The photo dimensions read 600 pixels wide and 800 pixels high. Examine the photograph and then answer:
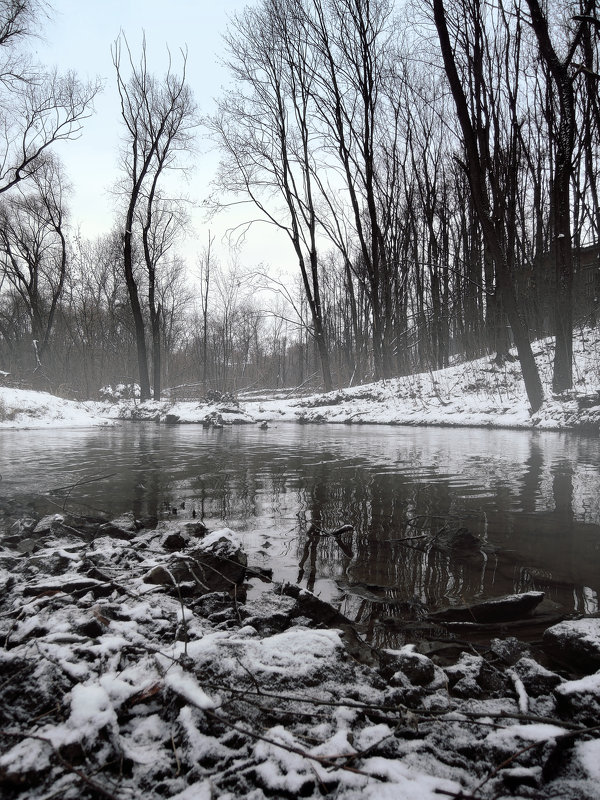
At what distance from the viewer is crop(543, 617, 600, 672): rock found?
1.55 m

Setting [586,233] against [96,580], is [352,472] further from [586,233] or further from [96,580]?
[586,233]

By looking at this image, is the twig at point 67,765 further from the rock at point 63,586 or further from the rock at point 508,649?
the rock at point 508,649

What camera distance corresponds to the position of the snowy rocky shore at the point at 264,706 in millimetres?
969

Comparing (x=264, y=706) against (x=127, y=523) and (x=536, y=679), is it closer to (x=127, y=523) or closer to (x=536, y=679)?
(x=536, y=679)

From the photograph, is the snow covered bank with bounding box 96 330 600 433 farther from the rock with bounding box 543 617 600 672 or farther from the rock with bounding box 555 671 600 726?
the rock with bounding box 555 671 600 726

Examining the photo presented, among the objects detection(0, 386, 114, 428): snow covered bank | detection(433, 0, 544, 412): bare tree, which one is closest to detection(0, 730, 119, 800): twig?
detection(433, 0, 544, 412): bare tree

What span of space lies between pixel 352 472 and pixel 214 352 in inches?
1931

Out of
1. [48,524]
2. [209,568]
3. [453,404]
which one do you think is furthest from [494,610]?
[453,404]

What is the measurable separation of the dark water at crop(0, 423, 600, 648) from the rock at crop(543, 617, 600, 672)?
0.45 meters

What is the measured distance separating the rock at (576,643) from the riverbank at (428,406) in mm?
9548

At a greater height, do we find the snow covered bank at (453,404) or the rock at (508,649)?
the snow covered bank at (453,404)

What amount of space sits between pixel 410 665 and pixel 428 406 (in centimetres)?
1405

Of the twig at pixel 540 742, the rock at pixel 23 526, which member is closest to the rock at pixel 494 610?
the twig at pixel 540 742

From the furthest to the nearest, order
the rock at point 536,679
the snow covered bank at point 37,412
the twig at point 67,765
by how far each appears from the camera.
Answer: the snow covered bank at point 37,412 < the rock at point 536,679 < the twig at point 67,765
